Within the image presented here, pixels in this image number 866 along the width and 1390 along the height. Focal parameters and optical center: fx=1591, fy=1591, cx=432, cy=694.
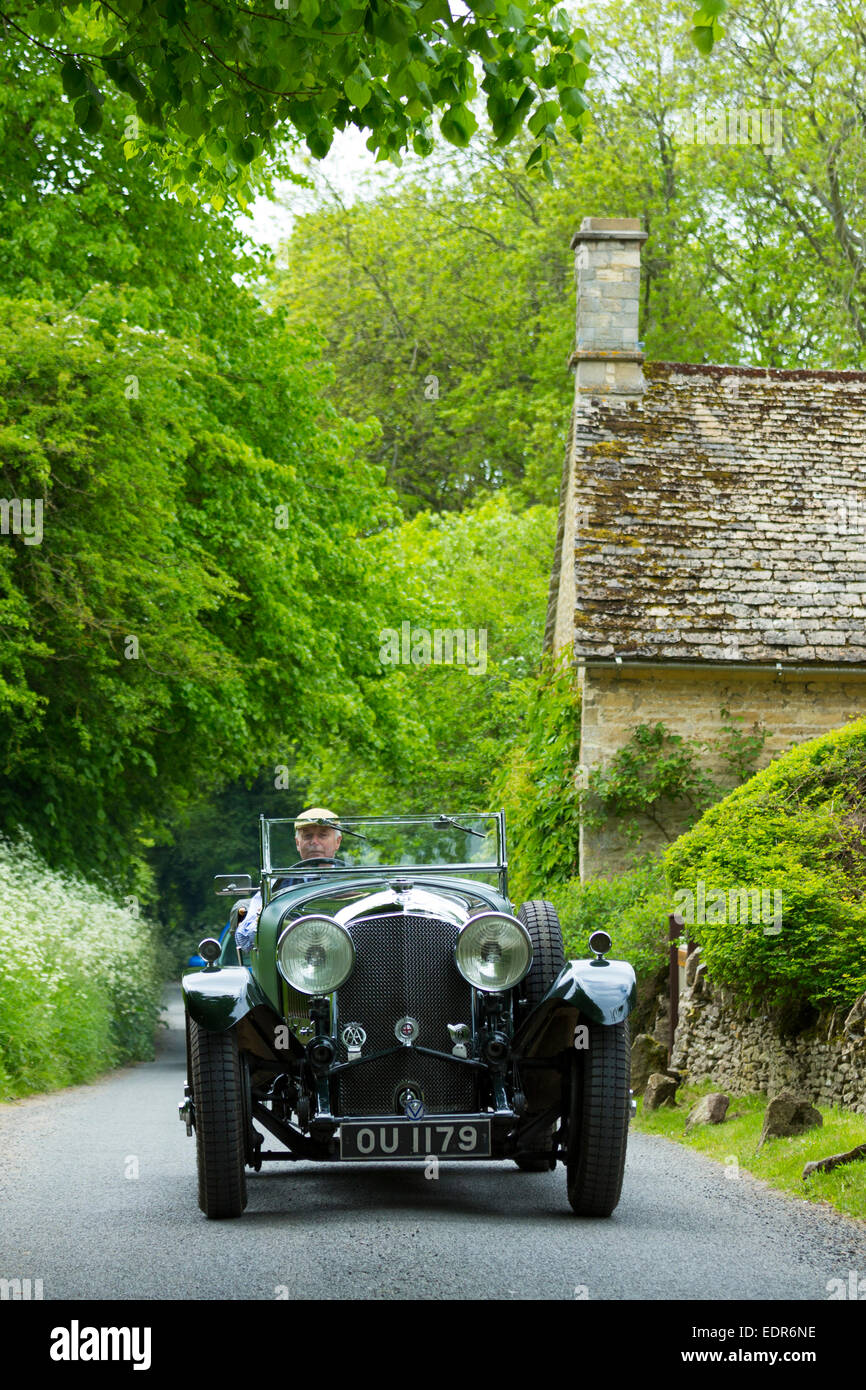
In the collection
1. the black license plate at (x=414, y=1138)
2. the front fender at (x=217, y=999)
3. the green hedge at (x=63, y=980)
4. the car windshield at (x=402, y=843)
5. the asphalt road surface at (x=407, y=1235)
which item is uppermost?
the car windshield at (x=402, y=843)

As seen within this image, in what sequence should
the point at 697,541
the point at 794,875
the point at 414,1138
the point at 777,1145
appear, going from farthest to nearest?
the point at 697,541 < the point at 794,875 < the point at 777,1145 < the point at 414,1138

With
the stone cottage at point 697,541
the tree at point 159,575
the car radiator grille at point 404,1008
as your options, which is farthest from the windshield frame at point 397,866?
the stone cottage at point 697,541

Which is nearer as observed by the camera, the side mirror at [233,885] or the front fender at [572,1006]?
the front fender at [572,1006]

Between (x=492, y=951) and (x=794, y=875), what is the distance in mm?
3794

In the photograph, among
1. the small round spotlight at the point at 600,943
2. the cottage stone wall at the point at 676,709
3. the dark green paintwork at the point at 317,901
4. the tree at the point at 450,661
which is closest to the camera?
the small round spotlight at the point at 600,943

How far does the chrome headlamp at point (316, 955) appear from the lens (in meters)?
7.05

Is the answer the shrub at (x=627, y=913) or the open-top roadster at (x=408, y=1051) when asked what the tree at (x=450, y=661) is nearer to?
the shrub at (x=627, y=913)

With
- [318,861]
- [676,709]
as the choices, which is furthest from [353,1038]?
[676,709]

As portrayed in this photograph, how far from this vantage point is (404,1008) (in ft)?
23.6

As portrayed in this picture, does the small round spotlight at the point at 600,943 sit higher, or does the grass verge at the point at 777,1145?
the small round spotlight at the point at 600,943

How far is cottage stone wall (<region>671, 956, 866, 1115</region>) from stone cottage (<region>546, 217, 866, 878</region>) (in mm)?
4301

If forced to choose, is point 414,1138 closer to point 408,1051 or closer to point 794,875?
point 408,1051

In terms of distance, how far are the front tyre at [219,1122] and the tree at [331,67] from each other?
400 cm
